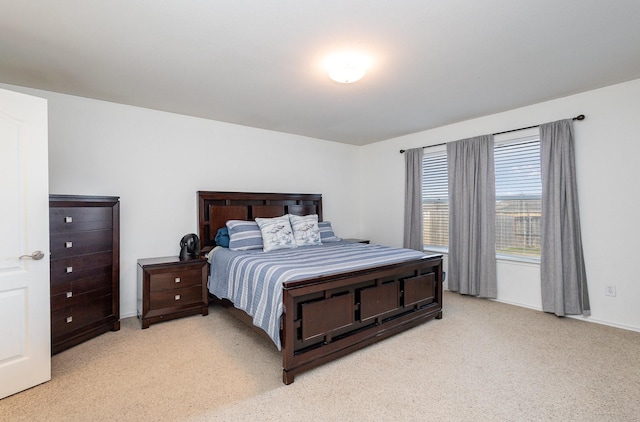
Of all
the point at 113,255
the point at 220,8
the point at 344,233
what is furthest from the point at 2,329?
the point at 344,233

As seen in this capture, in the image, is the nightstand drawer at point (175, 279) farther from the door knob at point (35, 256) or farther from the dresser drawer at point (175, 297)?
the door knob at point (35, 256)

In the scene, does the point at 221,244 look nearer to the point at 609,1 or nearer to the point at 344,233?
the point at 344,233

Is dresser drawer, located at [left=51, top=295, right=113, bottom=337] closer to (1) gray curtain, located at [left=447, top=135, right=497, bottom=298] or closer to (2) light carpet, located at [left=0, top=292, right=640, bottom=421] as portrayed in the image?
(2) light carpet, located at [left=0, top=292, right=640, bottom=421]

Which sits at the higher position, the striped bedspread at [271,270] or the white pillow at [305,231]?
the white pillow at [305,231]

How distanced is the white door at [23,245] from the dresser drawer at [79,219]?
0.54 meters

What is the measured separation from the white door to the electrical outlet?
4.88m

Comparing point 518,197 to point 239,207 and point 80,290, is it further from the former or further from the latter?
point 80,290

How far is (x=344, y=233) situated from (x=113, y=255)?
3556 mm

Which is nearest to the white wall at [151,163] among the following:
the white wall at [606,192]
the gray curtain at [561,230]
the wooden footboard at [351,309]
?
the wooden footboard at [351,309]

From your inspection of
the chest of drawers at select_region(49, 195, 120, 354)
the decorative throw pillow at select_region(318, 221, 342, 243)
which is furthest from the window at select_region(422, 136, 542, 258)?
the chest of drawers at select_region(49, 195, 120, 354)

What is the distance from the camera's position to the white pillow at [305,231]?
12.9ft

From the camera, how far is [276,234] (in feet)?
12.1

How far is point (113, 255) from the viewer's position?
117 inches

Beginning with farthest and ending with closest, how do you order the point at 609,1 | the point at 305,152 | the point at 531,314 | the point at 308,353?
the point at 305,152 → the point at 531,314 → the point at 308,353 → the point at 609,1
